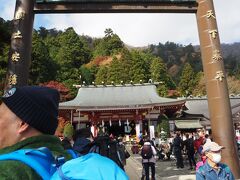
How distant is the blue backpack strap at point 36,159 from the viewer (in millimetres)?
1166

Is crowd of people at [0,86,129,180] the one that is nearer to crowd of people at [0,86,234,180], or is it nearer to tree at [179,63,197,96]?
crowd of people at [0,86,234,180]

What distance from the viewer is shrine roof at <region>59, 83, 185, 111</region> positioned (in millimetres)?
25469

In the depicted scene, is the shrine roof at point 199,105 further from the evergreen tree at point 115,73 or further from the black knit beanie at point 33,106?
the black knit beanie at point 33,106

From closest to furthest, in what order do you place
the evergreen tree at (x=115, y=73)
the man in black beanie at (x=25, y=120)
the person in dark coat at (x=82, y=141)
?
the man in black beanie at (x=25, y=120) < the person in dark coat at (x=82, y=141) < the evergreen tree at (x=115, y=73)

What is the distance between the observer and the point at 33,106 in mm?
1388

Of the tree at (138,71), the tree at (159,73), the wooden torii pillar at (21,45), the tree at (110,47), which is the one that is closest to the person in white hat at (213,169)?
the wooden torii pillar at (21,45)

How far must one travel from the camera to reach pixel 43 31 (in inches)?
3167

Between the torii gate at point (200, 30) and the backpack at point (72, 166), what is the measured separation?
5.43 m

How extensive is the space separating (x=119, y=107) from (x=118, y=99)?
3.76 meters

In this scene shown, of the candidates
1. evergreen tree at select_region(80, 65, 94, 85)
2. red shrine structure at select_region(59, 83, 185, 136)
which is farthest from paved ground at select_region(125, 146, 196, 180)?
evergreen tree at select_region(80, 65, 94, 85)

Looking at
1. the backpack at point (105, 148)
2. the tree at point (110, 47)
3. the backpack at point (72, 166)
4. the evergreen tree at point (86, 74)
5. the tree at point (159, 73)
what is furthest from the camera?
the tree at point (110, 47)

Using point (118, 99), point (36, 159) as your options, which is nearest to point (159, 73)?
point (118, 99)

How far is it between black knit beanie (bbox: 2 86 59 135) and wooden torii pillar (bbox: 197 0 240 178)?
6271 mm

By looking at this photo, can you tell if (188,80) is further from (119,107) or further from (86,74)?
(119,107)
